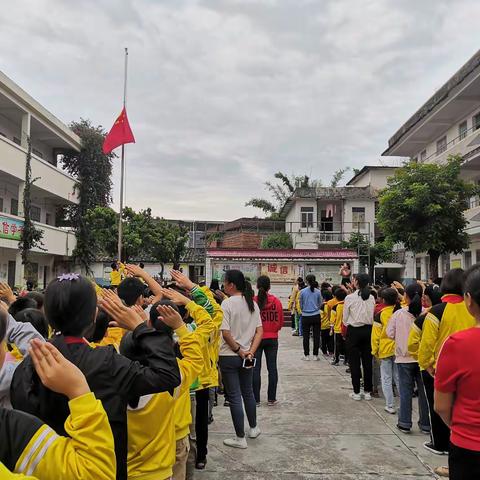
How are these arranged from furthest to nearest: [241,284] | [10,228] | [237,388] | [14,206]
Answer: [14,206], [10,228], [241,284], [237,388]

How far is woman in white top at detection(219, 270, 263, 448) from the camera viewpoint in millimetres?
4457

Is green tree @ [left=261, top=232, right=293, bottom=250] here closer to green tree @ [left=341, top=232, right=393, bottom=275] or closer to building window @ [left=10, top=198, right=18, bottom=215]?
green tree @ [left=341, top=232, right=393, bottom=275]

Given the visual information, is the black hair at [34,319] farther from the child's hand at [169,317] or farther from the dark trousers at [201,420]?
the dark trousers at [201,420]

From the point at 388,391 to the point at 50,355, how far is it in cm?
519

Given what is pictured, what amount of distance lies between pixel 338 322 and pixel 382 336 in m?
2.79

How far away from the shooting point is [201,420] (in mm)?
3947

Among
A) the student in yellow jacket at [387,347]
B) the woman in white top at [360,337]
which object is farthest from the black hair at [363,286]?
the student in yellow jacket at [387,347]

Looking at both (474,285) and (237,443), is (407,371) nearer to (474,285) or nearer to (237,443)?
(237,443)

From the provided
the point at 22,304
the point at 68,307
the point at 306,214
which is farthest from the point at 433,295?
the point at 306,214

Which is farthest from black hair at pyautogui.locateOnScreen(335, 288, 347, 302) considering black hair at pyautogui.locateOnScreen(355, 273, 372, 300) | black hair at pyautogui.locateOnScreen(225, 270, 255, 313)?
black hair at pyautogui.locateOnScreen(225, 270, 255, 313)

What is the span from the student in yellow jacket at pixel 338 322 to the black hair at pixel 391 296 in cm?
253

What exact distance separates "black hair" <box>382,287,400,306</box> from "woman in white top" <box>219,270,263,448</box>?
5.82ft

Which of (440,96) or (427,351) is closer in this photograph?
(427,351)

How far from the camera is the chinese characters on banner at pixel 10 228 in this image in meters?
15.1
